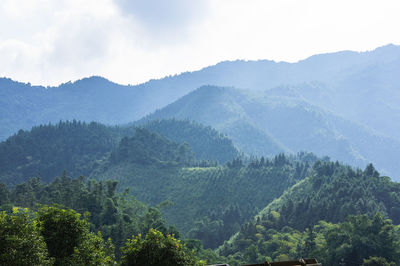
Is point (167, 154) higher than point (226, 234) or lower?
higher

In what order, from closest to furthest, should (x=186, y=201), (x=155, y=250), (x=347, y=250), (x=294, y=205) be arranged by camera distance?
(x=155, y=250) → (x=347, y=250) → (x=294, y=205) → (x=186, y=201)

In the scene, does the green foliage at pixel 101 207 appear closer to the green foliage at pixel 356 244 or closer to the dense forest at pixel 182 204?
the dense forest at pixel 182 204

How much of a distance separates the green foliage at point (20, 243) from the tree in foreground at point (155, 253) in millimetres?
2395

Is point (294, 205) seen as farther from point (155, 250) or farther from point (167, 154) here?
point (167, 154)

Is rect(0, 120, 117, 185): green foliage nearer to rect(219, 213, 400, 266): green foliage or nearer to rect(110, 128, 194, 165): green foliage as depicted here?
rect(110, 128, 194, 165): green foliage

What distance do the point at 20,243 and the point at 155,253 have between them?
3803mm

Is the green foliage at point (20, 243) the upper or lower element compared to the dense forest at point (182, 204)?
upper

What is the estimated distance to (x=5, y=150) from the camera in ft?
421

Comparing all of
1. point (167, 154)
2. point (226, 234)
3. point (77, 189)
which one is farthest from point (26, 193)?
point (167, 154)

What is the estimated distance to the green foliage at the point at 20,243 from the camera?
10914 millimetres

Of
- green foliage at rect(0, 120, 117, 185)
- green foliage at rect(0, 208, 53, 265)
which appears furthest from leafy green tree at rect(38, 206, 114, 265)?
green foliage at rect(0, 120, 117, 185)

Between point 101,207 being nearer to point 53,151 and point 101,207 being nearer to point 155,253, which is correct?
point 155,253

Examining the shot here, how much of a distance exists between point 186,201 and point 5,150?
6633 cm

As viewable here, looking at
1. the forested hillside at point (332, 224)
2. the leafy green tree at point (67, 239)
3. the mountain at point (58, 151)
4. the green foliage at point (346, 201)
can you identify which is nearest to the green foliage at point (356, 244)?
the forested hillside at point (332, 224)
